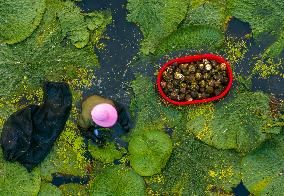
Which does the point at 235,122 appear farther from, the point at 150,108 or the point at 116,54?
the point at 116,54

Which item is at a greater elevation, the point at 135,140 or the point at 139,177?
the point at 135,140

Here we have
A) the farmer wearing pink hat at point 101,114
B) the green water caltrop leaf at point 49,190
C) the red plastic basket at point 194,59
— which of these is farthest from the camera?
the green water caltrop leaf at point 49,190

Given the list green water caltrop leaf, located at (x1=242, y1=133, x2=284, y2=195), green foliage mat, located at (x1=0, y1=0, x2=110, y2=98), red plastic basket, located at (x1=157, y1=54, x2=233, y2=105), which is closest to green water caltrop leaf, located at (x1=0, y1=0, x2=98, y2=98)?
green foliage mat, located at (x1=0, y1=0, x2=110, y2=98)

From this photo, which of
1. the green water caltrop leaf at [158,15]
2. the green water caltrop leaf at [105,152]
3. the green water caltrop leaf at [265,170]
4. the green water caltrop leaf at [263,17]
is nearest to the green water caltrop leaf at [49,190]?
the green water caltrop leaf at [105,152]

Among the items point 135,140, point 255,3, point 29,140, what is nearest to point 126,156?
point 135,140

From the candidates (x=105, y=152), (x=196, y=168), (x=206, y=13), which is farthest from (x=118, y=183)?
(x=206, y=13)

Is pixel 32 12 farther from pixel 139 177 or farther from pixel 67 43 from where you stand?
pixel 139 177

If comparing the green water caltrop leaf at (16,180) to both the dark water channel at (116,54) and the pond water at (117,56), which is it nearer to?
the pond water at (117,56)
